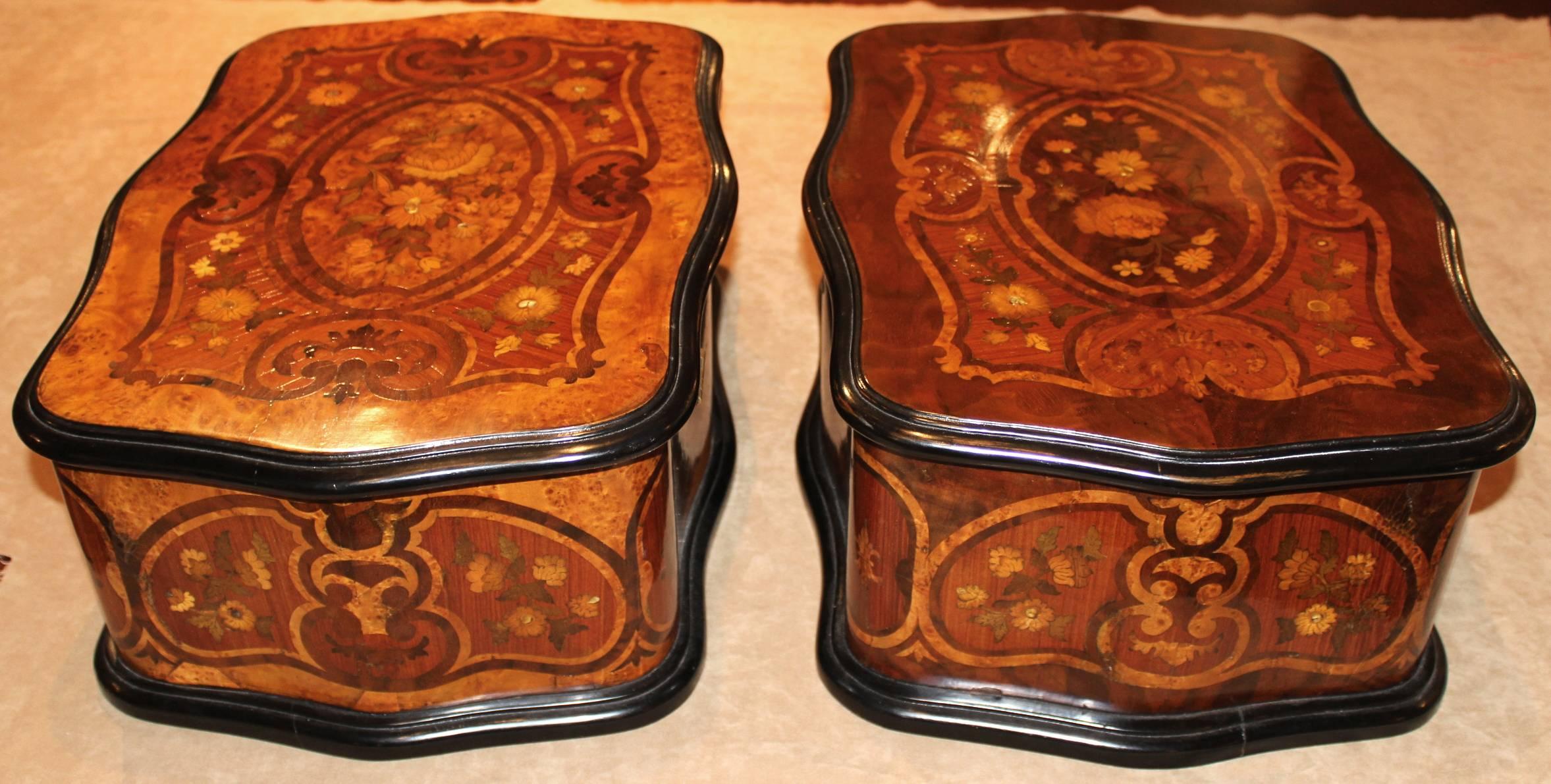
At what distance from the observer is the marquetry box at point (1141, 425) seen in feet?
6.24

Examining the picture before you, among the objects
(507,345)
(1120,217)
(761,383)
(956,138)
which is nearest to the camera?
(507,345)

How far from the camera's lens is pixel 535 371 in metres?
1.96

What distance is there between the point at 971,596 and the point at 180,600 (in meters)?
0.91

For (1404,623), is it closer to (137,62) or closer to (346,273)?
(346,273)

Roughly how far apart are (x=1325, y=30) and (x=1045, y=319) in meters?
1.75

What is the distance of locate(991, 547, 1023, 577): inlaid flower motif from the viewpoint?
77.8 inches

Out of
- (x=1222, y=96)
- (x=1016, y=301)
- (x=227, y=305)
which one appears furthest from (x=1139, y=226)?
(x=227, y=305)

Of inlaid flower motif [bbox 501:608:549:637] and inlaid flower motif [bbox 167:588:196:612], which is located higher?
inlaid flower motif [bbox 167:588:196:612]

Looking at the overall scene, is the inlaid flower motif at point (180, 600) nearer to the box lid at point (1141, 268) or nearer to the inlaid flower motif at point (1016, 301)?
the box lid at point (1141, 268)

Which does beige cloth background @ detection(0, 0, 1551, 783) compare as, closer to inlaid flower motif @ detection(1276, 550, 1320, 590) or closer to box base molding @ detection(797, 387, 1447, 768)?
box base molding @ detection(797, 387, 1447, 768)

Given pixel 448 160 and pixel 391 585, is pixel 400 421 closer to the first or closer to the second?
pixel 391 585

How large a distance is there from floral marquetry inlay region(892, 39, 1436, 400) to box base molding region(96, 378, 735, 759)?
57 cm

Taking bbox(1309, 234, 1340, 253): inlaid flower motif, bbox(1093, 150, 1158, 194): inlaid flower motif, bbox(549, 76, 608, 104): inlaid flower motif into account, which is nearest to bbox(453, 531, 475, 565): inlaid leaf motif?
bbox(549, 76, 608, 104): inlaid flower motif

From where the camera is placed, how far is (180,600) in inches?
80.0
